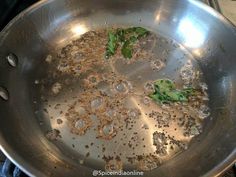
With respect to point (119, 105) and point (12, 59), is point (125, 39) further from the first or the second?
point (12, 59)

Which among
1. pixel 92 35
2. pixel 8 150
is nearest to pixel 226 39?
pixel 92 35

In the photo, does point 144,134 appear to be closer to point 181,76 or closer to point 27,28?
point 181,76

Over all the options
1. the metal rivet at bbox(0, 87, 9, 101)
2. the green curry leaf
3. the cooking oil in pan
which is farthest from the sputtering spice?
the metal rivet at bbox(0, 87, 9, 101)

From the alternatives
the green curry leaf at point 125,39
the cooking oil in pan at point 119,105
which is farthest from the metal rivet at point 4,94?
the green curry leaf at point 125,39

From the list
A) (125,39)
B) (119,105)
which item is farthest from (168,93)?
(125,39)

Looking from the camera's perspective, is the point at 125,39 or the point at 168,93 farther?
the point at 125,39
